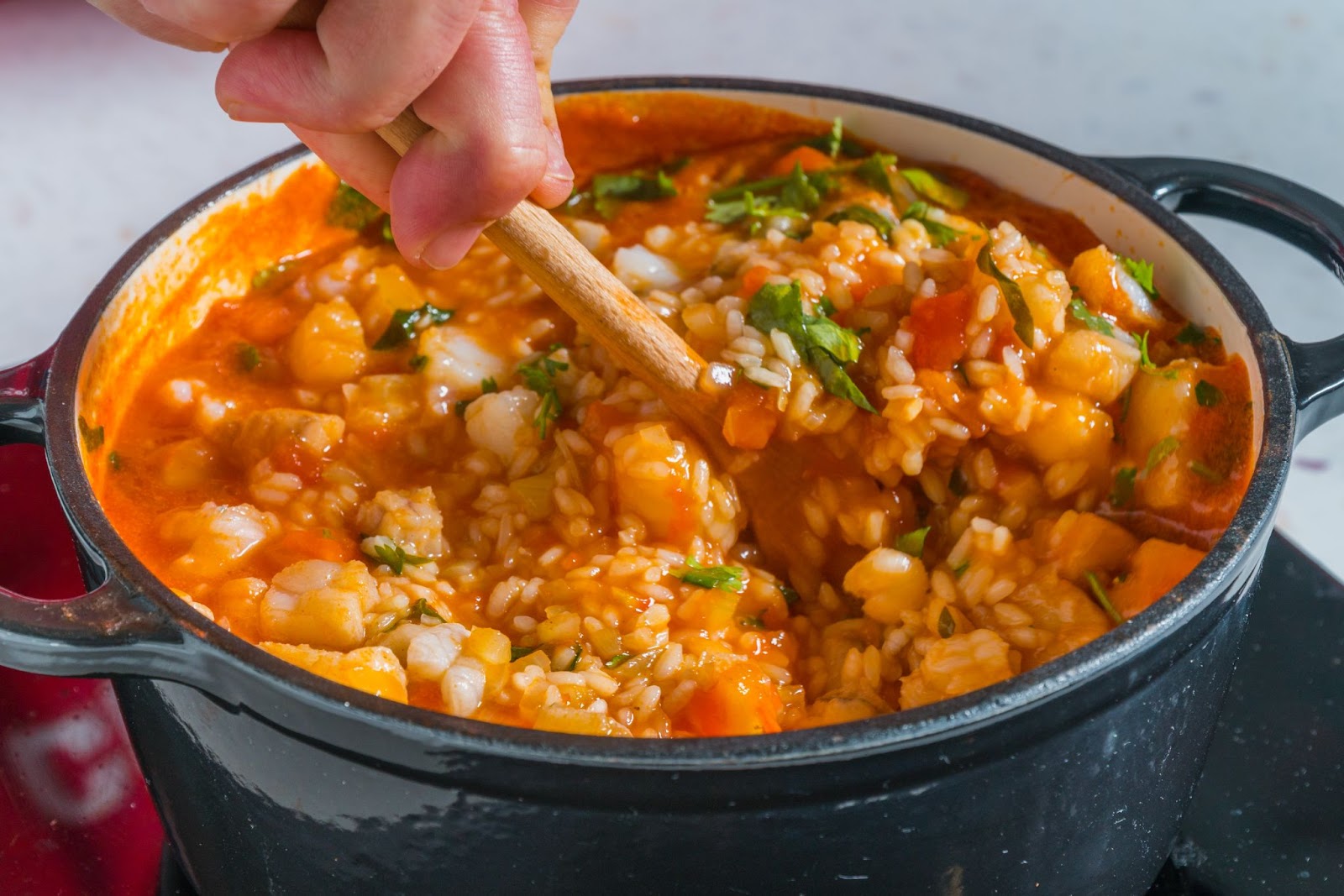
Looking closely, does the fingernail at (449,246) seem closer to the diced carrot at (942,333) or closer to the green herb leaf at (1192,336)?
the diced carrot at (942,333)

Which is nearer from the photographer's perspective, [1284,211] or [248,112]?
[248,112]

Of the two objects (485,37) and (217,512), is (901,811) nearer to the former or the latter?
(485,37)

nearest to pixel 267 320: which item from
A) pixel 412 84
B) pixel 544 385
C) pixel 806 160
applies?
pixel 544 385

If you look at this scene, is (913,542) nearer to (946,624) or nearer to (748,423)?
(946,624)

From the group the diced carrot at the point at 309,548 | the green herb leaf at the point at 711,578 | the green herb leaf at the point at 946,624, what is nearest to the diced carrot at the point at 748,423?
the green herb leaf at the point at 711,578

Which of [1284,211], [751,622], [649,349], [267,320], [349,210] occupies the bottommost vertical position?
[751,622]

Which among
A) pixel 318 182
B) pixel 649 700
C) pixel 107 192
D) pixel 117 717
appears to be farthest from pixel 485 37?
pixel 107 192

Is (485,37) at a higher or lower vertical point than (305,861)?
higher
